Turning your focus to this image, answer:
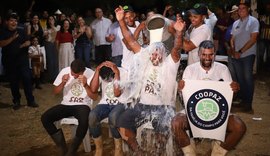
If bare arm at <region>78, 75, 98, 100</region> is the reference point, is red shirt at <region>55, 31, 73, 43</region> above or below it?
above

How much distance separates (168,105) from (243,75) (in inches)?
125

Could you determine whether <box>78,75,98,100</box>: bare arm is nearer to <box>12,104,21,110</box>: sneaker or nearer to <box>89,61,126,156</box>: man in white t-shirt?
<box>89,61,126,156</box>: man in white t-shirt

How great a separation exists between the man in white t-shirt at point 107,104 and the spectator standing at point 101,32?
5.13 meters

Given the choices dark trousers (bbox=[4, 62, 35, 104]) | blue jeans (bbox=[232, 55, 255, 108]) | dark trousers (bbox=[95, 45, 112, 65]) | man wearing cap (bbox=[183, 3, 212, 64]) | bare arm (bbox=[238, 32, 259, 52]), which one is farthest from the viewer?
dark trousers (bbox=[95, 45, 112, 65])

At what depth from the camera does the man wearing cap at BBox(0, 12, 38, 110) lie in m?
7.91

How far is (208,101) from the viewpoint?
4379 mm

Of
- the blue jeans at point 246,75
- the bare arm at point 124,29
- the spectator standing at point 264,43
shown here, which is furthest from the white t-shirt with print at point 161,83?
the spectator standing at point 264,43

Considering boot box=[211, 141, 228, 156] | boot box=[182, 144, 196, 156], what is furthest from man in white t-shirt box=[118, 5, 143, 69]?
boot box=[211, 141, 228, 156]

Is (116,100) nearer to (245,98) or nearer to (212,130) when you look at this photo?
(212,130)

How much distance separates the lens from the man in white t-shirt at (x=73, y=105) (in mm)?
5109

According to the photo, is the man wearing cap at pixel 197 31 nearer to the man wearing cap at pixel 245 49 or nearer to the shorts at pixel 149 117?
the shorts at pixel 149 117

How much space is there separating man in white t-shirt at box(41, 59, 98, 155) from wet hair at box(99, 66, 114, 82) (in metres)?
0.14

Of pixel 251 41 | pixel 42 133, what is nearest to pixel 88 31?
pixel 42 133

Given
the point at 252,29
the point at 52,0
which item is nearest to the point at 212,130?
the point at 252,29
